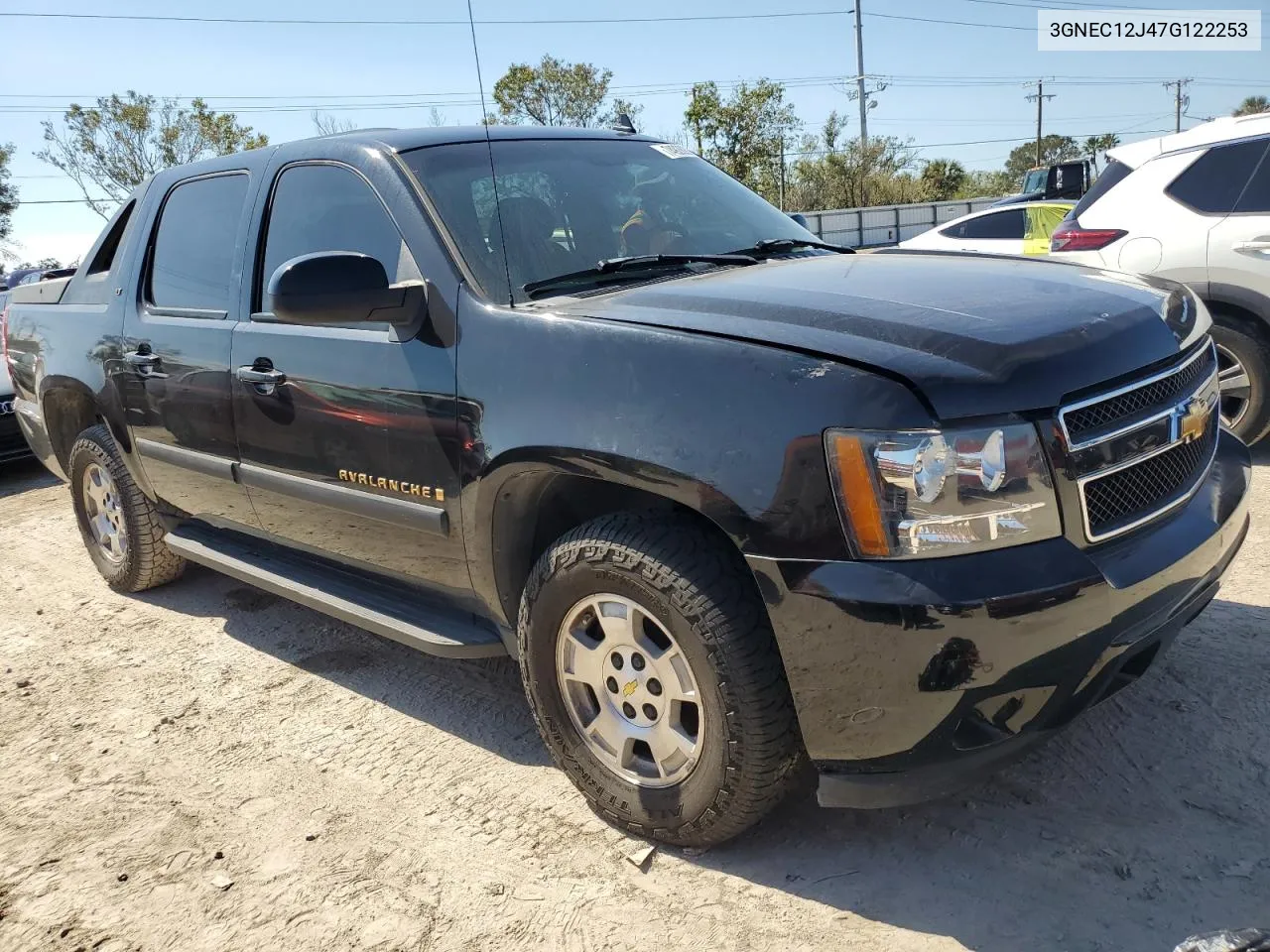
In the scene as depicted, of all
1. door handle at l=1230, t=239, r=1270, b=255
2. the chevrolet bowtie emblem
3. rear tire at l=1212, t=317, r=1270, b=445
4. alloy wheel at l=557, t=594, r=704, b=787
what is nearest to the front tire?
alloy wheel at l=557, t=594, r=704, b=787

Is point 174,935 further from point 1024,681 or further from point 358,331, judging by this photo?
point 1024,681

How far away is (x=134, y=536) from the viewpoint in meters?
4.59

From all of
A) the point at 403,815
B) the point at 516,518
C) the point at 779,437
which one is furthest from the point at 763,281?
the point at 403,815

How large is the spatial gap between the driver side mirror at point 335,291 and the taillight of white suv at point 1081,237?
14.8 ft

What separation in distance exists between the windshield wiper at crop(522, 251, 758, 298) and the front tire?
757 mm

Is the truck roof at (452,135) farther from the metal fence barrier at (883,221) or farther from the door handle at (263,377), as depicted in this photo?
the metal fence barrier at (883,221)

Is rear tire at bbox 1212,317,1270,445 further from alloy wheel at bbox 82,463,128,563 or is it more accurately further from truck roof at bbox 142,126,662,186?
alloy wheel at bbox 82,463,128,563

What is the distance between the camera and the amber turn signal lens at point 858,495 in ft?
6.56

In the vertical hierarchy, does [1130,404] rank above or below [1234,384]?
above

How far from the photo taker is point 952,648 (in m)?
1.97

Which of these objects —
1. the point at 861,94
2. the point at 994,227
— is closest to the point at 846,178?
the point at 861,94

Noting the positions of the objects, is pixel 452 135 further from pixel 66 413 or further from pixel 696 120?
pixel 696 120

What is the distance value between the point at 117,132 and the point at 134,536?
127 feet

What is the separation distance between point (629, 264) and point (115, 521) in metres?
3.20
